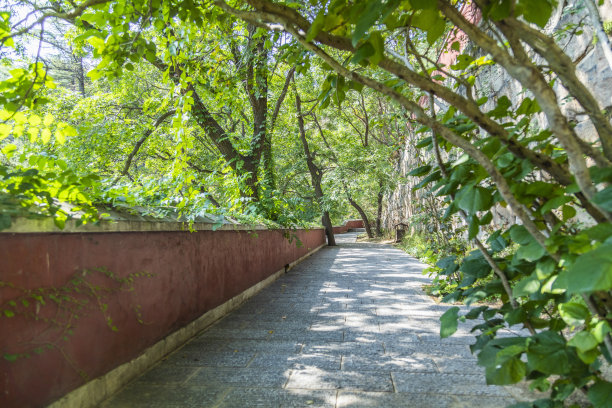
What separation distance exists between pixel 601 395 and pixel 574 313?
261 mm

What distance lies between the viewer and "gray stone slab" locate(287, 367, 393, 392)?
2781mm

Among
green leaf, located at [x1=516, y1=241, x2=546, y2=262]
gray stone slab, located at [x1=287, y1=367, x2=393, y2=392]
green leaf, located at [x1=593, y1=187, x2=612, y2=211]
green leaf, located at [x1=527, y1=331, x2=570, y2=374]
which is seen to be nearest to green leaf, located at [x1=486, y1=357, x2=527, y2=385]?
green leaf, located at [x1=527, y1=331, x2=570, y2=374]

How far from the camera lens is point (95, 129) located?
8914 mm

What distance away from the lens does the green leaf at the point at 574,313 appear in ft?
4.10

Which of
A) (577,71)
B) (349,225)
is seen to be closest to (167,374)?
(577,71)

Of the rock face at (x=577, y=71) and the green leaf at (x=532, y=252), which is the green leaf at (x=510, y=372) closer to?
the green leaf at (x=532, y=252)

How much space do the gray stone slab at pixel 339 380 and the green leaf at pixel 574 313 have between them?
5.77ft

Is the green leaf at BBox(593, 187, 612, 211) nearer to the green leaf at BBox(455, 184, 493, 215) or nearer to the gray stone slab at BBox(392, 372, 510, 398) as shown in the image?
the green leaf at BBox(455, 184, 493, 215)

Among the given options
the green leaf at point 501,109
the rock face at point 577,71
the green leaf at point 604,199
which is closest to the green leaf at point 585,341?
the green leaf at point 604,199

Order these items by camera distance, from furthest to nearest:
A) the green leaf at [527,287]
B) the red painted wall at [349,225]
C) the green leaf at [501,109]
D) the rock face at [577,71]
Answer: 1. the red painted wall at [349,225]
2. the rock face at [577,71]
3. the green leaf at [501,109]
4. the green leaf at [527,287]

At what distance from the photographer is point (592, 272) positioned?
36.6 inches

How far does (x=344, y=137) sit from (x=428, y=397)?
17.5 meters

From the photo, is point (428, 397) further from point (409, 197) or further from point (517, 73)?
point (409, 197)

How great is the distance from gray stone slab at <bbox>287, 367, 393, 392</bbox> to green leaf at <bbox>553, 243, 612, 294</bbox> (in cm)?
212
